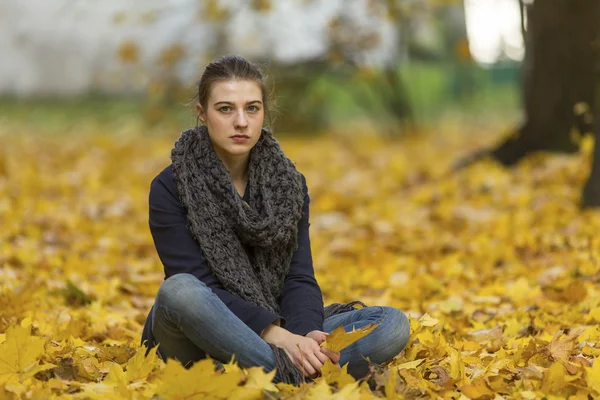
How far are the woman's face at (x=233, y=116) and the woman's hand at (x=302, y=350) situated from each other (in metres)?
0.59

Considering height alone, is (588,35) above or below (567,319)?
above

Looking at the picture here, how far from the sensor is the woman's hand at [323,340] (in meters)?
2.19

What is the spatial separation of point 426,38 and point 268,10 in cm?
699

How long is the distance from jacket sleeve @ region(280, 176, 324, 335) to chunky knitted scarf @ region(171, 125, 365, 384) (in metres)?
0.03

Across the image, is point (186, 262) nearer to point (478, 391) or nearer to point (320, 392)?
point (320, 392)

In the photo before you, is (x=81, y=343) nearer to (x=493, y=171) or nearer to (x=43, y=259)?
(x=43, y=259)

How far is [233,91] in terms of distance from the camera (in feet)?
8.01

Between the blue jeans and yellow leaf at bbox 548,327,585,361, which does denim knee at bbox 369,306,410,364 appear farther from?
yellow leaf at bbox 548,327,585,361

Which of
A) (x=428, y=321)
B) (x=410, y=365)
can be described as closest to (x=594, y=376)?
(x=410, y=365)

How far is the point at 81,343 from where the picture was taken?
269 cm

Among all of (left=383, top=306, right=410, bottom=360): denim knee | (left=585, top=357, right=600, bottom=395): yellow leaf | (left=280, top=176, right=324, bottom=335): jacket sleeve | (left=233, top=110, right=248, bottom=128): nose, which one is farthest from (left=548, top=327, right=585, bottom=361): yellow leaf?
(left=233, top=110, right=248, bottom=128): nose

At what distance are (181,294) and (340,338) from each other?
44cm

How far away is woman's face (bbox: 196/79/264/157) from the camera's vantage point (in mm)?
2436

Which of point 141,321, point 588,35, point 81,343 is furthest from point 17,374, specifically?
point 588,35
